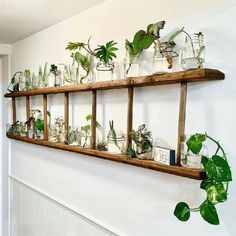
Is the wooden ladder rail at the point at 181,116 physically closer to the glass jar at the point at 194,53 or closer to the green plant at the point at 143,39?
the glass jar at the point at 194,53

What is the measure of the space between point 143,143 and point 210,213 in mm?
508

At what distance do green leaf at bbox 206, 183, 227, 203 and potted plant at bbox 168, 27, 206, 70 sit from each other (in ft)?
1.63

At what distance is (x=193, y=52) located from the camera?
53.0 inches

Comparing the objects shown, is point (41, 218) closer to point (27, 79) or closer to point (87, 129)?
point (87, 129)

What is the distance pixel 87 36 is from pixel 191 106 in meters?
1.00

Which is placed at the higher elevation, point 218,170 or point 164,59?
point 164,59

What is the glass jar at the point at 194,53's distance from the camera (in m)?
1.32

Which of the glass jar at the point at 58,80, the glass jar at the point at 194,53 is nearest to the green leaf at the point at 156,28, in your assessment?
the glass jar at the point at 194,53

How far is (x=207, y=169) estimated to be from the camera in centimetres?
115

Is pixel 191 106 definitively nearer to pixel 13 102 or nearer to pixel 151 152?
pixel 151 152

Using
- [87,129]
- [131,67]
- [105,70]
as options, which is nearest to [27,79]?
[87,129]

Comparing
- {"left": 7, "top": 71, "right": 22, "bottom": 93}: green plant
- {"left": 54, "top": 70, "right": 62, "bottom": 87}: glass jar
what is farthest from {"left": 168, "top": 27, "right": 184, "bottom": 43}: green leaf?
{"left": 7, "top": 71, "right": 22, "bottom": 93}: green plant

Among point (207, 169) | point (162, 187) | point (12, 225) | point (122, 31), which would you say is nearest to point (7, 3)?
point (122, 31)

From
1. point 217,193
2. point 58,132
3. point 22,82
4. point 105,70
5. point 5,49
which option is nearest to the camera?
point 217,193
